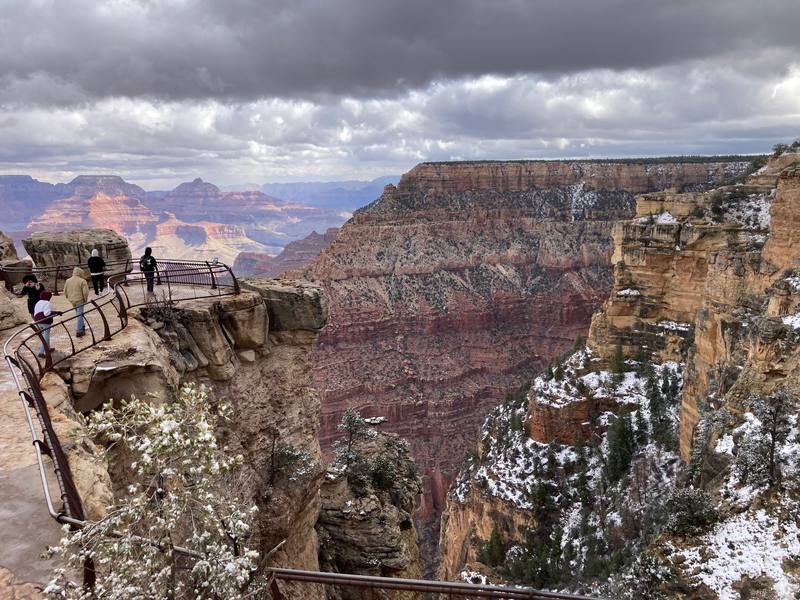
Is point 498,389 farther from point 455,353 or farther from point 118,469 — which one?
point 118,469

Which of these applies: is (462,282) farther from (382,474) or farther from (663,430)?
(382,474)

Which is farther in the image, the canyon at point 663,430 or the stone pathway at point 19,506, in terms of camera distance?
the canyon at point 663,430

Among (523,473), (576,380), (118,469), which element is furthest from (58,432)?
(576,380)

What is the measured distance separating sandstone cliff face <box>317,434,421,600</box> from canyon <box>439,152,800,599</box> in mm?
6202

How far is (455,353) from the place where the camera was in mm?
87625

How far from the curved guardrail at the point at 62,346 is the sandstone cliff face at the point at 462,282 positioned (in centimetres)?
5793

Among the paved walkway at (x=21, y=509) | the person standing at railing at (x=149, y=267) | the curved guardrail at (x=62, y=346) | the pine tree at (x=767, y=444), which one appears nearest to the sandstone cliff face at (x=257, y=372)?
the curved guardrail at (x=62, y=346)

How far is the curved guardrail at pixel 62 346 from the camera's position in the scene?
5922 millimetres

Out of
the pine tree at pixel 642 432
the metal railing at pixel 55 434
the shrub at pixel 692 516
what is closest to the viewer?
the metal railing at pixel 55 434

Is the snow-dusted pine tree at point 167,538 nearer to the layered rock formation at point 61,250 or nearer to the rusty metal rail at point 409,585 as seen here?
the rusty metal rail at point 409,585

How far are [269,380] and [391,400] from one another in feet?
203

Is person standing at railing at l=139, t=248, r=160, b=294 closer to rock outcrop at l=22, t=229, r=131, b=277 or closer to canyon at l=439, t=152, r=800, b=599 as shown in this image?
rock outcrop at l=22, t=229, r=131, b=277

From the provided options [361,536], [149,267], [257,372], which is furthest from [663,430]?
[149,267]

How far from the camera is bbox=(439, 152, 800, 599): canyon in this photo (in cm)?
1348
